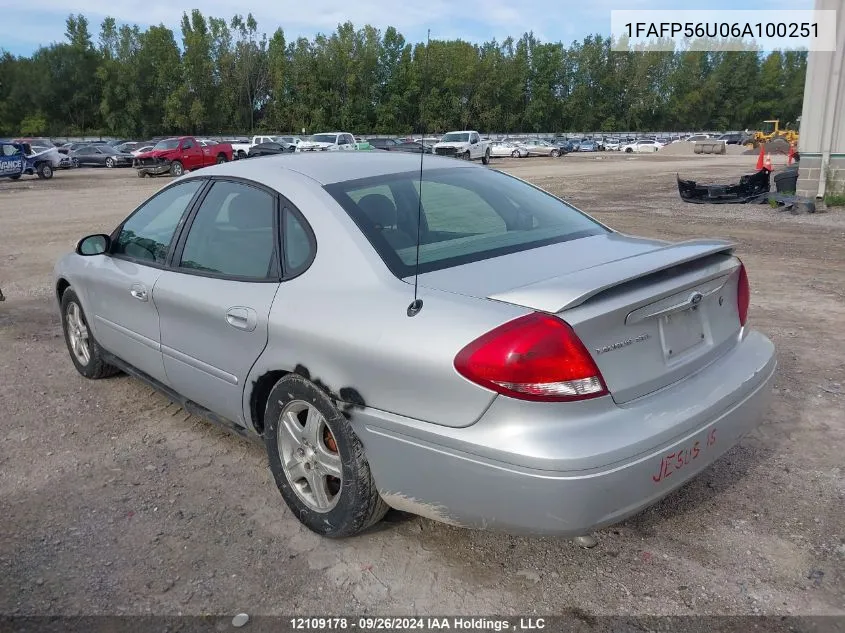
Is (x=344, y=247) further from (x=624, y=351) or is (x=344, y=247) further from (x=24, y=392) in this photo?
(x=24, y=392)

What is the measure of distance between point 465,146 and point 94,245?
37.9m

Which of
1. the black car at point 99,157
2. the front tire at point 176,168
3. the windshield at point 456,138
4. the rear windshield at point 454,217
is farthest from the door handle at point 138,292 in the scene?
the black car at point 99,157

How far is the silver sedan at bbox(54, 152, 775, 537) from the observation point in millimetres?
2344

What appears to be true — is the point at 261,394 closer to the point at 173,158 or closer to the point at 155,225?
the point at 155,225

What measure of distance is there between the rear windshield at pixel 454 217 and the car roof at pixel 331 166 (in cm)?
8

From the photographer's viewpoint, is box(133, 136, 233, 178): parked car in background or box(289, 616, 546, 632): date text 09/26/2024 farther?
box(133, 136, 233, 178): parked car in background

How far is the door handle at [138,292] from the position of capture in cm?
388

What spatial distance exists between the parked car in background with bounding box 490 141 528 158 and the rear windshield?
51.8 m

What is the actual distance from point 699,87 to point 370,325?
12621 centimetres

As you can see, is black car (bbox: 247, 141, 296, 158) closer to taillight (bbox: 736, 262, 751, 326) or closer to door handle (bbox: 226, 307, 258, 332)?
door handle (bbox: 226, 307, 258, 332)

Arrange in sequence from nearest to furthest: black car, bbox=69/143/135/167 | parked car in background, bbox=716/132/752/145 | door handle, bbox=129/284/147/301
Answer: door handle, bbox=129/284/147/301 → black car, bbox=69/143/135/167 → parked car in background, bbox=716/132/752/145

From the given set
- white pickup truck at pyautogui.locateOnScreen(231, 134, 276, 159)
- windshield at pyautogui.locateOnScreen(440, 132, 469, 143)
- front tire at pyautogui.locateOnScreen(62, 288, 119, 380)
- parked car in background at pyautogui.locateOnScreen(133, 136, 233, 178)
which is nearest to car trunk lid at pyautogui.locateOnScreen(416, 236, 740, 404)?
front tire at pyautogui.locateOnScreen(62, 288, 119, 380)

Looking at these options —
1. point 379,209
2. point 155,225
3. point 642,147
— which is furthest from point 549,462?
point 642,147

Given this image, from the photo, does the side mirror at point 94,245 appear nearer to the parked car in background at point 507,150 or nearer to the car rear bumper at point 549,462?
the car rear bumper at point 549,462
